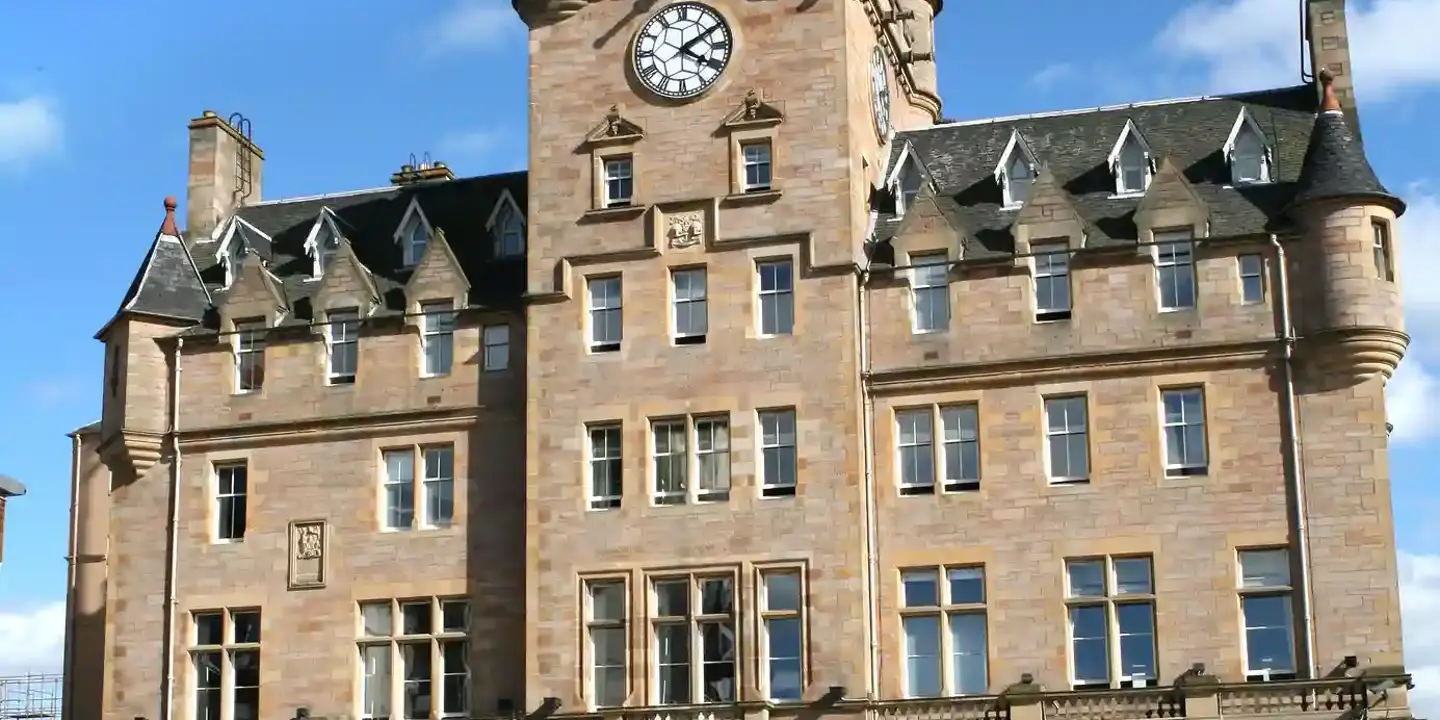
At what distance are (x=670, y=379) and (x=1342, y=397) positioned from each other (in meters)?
14.1

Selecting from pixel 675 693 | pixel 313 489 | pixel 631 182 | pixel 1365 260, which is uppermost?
pixel 631 182

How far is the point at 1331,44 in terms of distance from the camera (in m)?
49.3

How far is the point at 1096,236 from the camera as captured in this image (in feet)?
155

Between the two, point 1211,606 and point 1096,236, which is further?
point 1096,236

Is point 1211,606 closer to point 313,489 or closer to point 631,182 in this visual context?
point 631,182

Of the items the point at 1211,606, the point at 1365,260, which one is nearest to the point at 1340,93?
the point at 1365,260

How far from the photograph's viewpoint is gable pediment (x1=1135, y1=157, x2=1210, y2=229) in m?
46.2

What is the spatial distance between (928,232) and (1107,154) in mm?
4978

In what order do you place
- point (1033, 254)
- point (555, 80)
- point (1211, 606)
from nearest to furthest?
point (1211, 606)
point (1033, 254)
point (555, 80)

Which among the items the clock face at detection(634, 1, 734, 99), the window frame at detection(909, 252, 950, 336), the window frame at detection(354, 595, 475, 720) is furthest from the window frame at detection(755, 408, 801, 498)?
the clock face at detection(634, 1, 734, 99)

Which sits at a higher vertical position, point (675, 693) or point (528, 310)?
point (528, 310)

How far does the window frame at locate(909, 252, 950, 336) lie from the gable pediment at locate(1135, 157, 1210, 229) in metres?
4.28

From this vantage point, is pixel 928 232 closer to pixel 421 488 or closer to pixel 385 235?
pixel 421 488

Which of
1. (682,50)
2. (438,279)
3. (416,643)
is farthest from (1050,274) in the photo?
(416,643)
